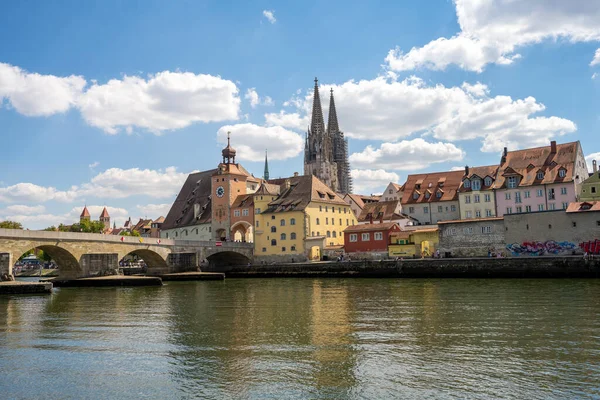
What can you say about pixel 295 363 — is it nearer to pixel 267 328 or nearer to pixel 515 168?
pixel 267 328

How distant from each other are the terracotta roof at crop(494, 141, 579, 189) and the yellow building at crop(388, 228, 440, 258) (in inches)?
495

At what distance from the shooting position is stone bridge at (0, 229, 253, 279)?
47.3 meters

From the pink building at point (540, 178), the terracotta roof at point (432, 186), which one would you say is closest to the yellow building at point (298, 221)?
the terracotta roof at point (432, 186)

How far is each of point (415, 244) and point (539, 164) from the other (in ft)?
61.8

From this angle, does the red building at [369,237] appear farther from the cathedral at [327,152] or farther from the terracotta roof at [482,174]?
the cathedral at [327,152]

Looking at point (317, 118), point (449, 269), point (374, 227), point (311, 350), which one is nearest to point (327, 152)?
point (317, 118)

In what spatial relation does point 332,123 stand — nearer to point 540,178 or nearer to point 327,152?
point 327,152

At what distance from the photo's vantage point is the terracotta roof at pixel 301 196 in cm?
7406

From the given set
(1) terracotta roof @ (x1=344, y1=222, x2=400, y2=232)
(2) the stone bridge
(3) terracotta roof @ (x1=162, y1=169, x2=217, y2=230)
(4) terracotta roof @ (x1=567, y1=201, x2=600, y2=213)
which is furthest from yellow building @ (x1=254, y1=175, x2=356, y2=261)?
(4) terracotta roof @ (x1=567, y1=201, x2=600, y2=213)

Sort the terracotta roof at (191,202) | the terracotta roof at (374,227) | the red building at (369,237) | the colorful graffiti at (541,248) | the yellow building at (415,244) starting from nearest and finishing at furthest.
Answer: the colorful graffiti at (541,248) → the yellow building at (415,244) → the red building at (369,237) → the terracotta roof at (374,227) → the terracotta roof at (191,202)

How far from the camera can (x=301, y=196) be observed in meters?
75.2

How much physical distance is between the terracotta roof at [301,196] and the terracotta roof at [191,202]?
1681cm

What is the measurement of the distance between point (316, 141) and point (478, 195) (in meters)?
80.0

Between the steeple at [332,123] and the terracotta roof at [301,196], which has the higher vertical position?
the steeple at [332,123]
